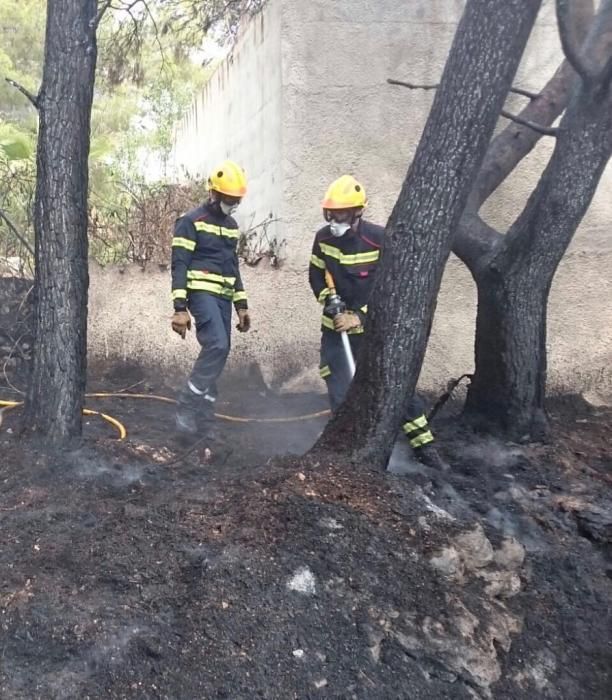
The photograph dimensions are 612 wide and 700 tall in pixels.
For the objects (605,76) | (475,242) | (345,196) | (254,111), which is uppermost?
(254,111)

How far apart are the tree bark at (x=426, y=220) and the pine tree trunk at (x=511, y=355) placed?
1.16 meters

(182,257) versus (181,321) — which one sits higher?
(182,257)

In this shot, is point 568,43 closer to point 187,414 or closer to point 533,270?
point 533,270

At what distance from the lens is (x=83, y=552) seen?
3.05 meters

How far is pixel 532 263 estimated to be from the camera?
4.63 m

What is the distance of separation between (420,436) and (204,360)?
1.56m

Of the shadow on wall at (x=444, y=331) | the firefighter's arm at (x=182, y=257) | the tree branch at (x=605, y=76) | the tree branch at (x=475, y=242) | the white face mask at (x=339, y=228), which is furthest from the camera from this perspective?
the shadow on wall at (x=444, y=331)

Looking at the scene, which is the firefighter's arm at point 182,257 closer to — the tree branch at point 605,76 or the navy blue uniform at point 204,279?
the navy blue uniform at point 204,279

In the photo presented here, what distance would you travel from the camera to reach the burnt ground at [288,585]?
255 cm

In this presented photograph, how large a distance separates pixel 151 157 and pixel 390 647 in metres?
11.1

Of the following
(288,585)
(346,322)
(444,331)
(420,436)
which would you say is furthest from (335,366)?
(288,585)

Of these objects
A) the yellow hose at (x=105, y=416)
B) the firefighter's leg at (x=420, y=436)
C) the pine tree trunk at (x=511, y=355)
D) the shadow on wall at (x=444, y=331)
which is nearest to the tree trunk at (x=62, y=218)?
the yellow hose at (x=105, y=416)

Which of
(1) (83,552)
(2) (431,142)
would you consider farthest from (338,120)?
(1) (83,552)

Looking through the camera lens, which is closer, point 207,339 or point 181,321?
point 181,321
